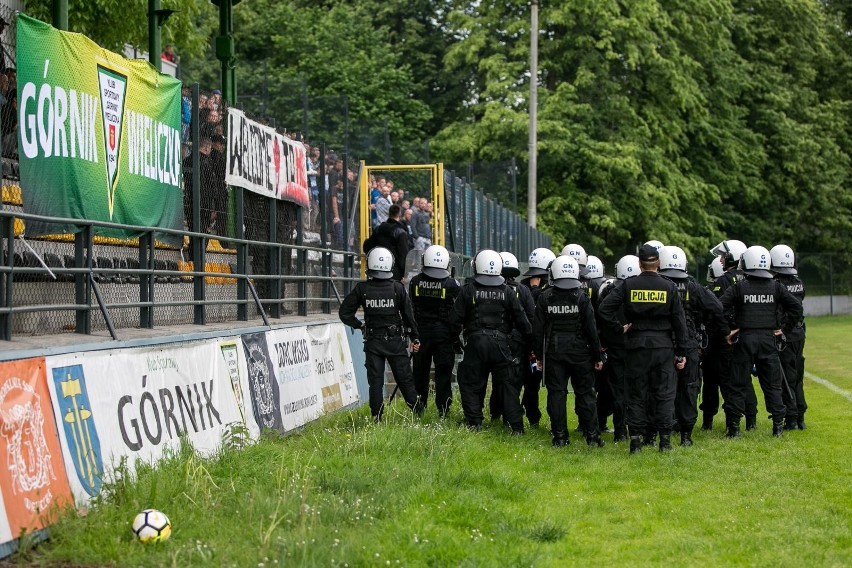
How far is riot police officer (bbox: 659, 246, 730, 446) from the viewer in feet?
43.8

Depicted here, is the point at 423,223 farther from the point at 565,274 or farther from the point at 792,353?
the point at 565,274

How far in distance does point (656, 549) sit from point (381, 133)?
18.7 meters

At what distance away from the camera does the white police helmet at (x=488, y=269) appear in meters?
13.7

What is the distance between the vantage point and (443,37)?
4900 cm

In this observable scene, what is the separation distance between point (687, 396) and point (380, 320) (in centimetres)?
331

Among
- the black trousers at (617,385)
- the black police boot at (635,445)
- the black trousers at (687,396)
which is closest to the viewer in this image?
the black police boot at (635,445)

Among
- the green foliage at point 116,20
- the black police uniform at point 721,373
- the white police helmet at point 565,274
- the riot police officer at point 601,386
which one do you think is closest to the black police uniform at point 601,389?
the riot police officer at point 601,386

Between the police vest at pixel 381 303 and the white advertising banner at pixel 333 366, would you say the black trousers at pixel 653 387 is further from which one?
the white advertising banner at pixel 333 366

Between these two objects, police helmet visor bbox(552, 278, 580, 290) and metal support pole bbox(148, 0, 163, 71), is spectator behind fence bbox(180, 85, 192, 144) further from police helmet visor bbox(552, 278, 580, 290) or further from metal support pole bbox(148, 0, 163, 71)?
police helmet visor bbox(552, 278, 580, 290)

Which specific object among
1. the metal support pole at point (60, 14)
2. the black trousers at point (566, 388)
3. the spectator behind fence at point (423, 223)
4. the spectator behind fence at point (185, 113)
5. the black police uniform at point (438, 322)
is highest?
the metal support pole at point (60, 14)

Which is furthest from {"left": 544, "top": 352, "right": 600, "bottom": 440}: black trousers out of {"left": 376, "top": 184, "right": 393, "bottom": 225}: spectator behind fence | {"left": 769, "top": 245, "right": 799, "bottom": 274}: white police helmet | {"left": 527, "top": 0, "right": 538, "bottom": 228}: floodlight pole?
{"left": 527, "top": 0, "right": 538, "bottom": 228}: floodlight pole

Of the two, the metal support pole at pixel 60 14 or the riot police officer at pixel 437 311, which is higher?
the metal support pole at pixel 60 14

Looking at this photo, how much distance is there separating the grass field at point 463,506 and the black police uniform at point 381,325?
1101 mm

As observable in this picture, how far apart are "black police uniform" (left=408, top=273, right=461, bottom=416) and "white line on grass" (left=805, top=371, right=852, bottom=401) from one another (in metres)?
6.89
